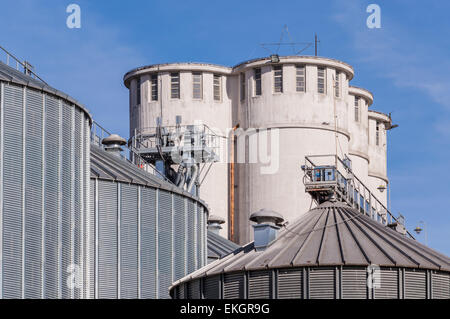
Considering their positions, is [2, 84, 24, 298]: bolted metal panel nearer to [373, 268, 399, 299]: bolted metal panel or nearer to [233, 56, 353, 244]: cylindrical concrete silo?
[373, 268, 399, 299]: bolted metal panel

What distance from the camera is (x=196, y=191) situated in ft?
269

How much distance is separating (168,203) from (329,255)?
12.4 metres

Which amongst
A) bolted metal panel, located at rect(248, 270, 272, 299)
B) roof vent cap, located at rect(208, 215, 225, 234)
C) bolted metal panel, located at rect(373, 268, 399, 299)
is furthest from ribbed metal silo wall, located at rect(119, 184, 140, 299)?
roof vent cap, located at rect(208, 215, 225, 234)

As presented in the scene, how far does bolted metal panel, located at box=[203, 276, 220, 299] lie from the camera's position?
44.0 meters

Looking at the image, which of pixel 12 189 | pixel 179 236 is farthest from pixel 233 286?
pixel 179 236

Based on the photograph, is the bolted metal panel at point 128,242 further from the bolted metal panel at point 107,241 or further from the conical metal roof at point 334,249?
the conical metal roof at point 334,249

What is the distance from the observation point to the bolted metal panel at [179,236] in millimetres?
53562

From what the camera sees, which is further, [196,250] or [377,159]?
[377,159]

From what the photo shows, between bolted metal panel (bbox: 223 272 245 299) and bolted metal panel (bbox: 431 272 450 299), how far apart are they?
22.0ft

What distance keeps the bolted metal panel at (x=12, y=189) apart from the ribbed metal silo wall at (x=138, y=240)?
A: 6941 millimetres

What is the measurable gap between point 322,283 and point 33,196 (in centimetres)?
1076

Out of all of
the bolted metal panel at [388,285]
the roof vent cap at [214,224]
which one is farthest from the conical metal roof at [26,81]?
the roof vent cap at [214,224]

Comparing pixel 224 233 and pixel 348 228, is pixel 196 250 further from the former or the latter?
→ pixel 224 233

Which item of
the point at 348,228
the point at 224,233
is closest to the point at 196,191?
the point at 224,233
